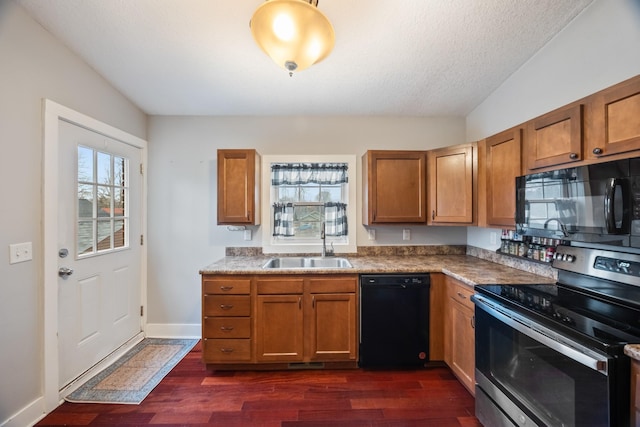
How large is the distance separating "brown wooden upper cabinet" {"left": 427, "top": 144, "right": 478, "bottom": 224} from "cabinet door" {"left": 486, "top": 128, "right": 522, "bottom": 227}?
171 mm

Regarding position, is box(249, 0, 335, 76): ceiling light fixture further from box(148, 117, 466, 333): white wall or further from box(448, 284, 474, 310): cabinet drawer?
box(448, 284, 474, 310): cabinet drawer

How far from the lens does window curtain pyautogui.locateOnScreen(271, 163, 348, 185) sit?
2.90m

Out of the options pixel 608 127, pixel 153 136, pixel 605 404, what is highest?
pixel 153 136

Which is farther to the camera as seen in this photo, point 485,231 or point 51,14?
point 485,231

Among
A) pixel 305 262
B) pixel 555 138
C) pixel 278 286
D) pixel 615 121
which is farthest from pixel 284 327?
pixel 615 121

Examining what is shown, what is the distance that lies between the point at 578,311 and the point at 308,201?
2274 mm

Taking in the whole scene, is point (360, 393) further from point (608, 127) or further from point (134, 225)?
point (134, 225)

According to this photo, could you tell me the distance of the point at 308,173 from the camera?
2922 mm

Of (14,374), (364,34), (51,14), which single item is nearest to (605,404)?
(364,34)

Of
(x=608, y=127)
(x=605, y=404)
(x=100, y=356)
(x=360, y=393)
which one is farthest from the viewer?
(x=100, y=356)

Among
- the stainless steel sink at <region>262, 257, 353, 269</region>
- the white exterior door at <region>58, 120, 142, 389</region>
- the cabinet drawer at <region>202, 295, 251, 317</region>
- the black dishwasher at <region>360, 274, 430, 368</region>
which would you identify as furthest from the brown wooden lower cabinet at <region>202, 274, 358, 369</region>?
the white exterior door at <region>58, 120, 142, 389</region>

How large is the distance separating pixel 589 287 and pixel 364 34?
2030 mm

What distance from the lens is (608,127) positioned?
125 cm

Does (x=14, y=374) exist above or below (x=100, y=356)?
above
